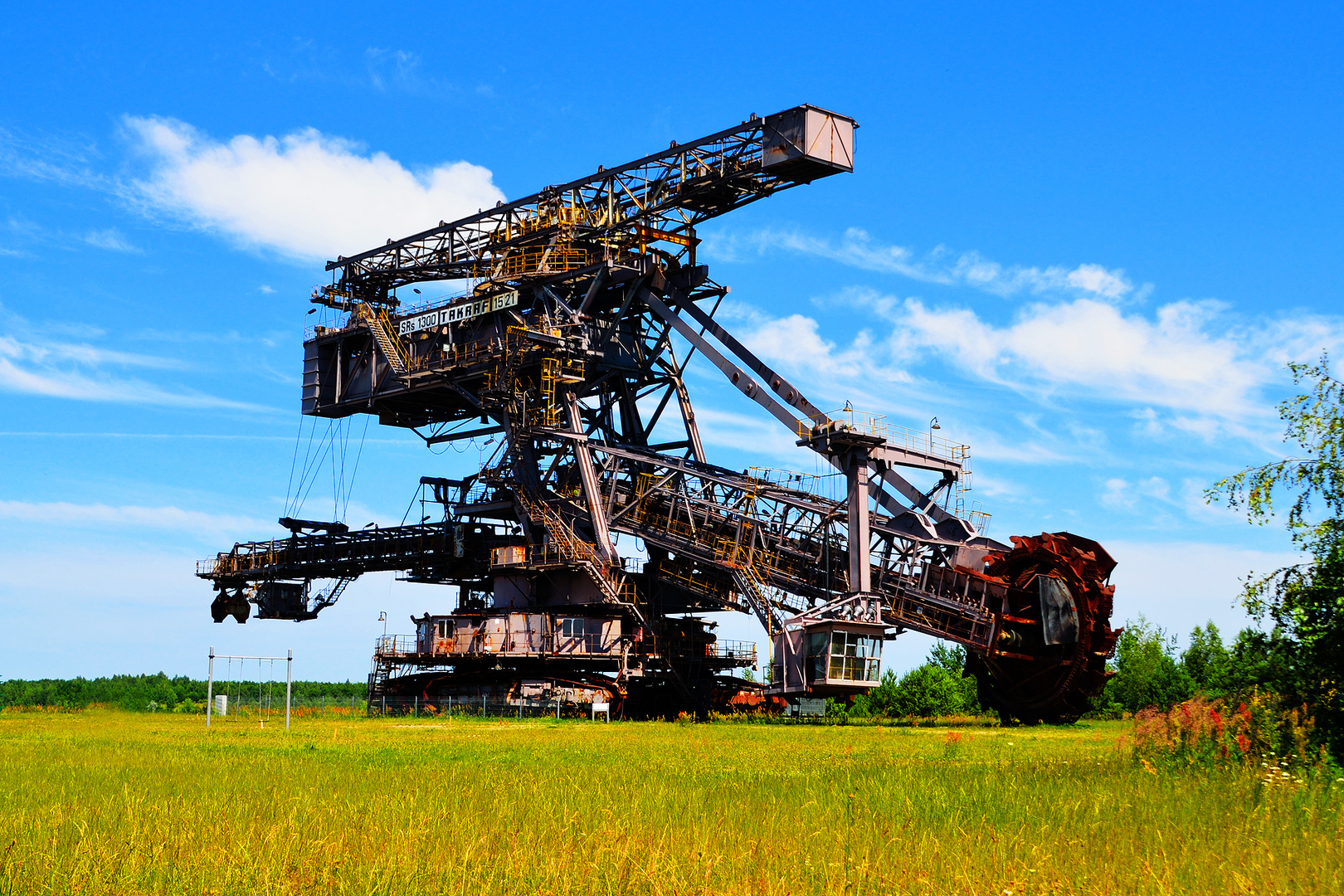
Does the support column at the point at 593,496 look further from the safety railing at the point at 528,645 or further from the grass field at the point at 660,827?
the grass field at the point at 660,827

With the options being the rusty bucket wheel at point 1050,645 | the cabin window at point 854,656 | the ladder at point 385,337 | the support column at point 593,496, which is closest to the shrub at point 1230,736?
the cabin window at point 854,656

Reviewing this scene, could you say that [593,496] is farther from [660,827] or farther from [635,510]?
[660,827]

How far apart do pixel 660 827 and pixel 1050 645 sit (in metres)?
31.6

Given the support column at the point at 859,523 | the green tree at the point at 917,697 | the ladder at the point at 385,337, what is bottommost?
the green tree at the point at 917,697

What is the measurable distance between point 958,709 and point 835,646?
19273 mm

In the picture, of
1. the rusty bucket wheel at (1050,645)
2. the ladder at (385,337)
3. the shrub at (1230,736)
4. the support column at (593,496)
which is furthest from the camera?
the ladder at (385,337)

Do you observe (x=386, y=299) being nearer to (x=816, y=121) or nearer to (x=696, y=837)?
(x=816, y=121)

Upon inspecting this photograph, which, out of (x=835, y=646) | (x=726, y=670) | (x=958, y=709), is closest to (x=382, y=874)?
(x=835, y=646)

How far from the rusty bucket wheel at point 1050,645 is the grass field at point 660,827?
2088 centimetres

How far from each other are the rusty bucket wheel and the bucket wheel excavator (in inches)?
3.5

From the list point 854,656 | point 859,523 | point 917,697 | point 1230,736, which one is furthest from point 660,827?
point 917,697

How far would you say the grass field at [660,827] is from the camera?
34.1 feet

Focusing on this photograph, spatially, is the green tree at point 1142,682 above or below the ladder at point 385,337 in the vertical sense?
below

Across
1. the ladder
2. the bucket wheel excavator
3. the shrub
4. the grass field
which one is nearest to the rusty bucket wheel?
the bucket wheel excavator
